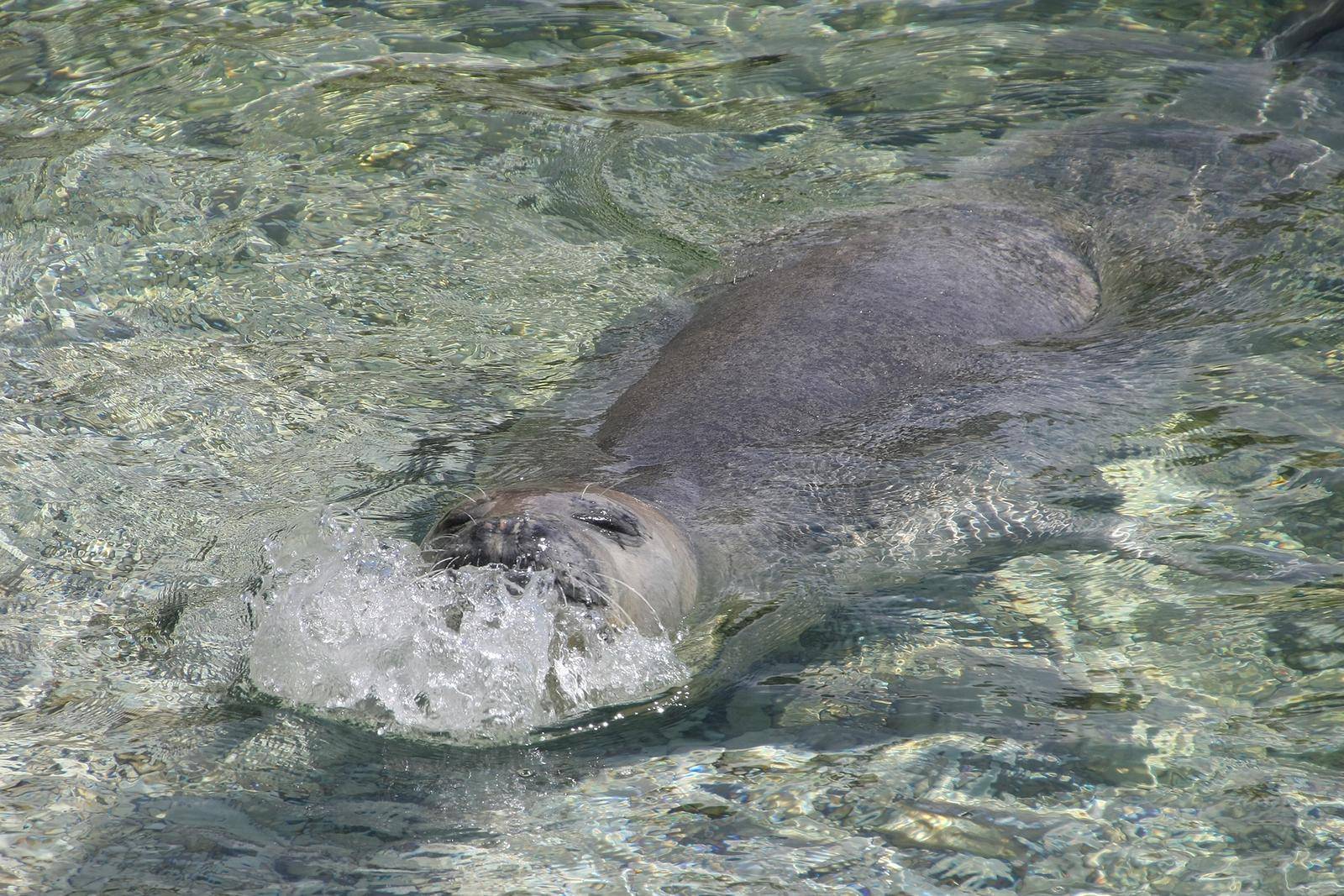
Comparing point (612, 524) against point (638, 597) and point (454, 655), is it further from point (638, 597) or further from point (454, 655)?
point (454, 655)

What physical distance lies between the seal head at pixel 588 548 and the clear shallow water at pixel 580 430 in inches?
8.7

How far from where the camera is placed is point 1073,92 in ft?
28.5

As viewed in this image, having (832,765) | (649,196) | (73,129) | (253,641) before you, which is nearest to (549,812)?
(832,765)

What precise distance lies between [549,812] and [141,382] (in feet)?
11.3

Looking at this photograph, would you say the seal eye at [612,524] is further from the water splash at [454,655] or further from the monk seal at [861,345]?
the water splash at [454,655]

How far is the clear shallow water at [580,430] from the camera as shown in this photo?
122 inches

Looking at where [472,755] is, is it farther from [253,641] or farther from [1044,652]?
[1044,652]

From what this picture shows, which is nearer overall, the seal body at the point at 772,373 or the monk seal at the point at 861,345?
the seal body at the point at 772,373

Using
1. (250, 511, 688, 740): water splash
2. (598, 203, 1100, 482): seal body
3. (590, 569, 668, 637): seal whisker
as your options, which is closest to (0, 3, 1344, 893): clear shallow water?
(250, 511, 688, 740): water splash

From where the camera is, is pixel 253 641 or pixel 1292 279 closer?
pixel 253 641

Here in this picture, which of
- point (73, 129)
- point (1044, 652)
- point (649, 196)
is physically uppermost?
point (73, 129)

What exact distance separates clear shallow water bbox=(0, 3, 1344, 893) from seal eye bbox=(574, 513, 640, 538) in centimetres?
41

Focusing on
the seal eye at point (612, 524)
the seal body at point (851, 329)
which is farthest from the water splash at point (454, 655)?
the seal body at point (851, 329)

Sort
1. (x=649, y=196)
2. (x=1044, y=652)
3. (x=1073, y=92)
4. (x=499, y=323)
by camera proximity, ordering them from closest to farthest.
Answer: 1. (x=1044, y=652)
2. (x=499, y=323)
3. (x=649, y=196)
4. (x=1073, y=92)
